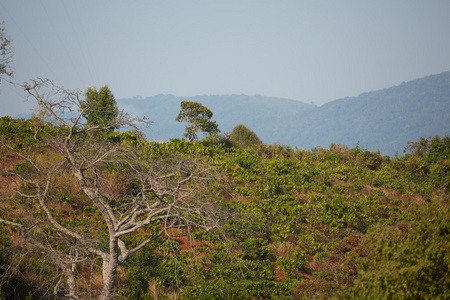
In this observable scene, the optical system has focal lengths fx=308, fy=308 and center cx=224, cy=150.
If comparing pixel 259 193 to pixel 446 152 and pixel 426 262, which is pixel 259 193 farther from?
pixel 446 152

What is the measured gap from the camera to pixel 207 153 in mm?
19547

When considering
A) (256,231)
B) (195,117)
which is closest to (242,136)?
(195,117)

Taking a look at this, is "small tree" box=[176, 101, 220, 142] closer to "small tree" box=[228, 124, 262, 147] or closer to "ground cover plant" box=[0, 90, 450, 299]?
"small tree" box=[228, 124, 262, 147]

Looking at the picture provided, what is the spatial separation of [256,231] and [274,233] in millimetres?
802

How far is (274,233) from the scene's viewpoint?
12086mm

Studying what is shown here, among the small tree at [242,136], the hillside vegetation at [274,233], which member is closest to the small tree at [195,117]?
the small tree at [242,136]

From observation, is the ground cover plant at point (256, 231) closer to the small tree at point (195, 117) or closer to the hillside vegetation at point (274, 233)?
the hillside vegetation at point (274, 233)

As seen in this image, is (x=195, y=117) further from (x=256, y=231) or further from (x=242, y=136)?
(x=256, y=231)

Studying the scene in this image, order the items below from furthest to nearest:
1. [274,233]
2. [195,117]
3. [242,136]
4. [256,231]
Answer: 1. [195,117]
2. [242,136]
3. [274,233]
4. [256,231]

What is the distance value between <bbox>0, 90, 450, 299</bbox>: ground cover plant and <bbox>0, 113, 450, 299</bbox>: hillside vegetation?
0.12 ft

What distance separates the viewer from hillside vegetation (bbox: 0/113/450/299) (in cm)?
471

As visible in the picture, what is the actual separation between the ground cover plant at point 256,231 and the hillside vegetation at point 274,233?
0.12 feet

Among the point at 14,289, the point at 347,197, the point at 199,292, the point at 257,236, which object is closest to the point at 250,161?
the point at 347,197

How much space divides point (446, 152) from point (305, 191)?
14905mm
